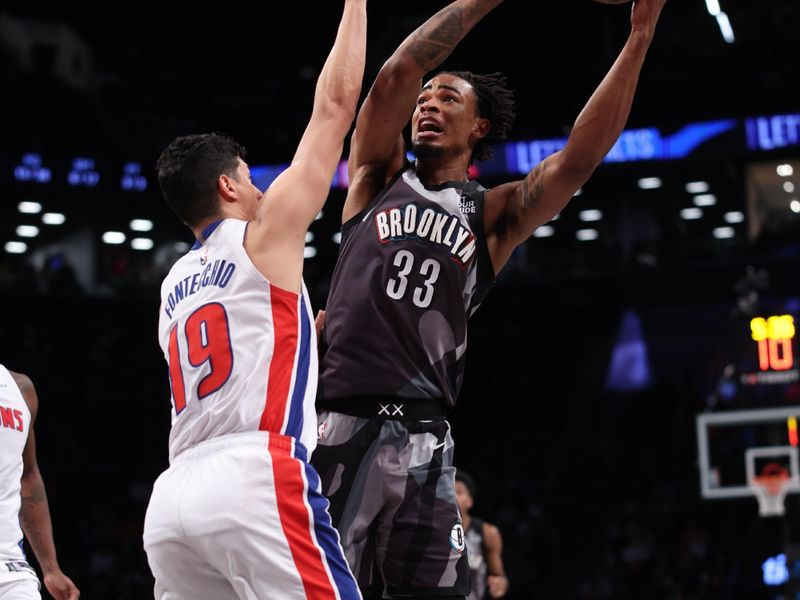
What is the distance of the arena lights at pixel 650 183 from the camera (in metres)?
25.4

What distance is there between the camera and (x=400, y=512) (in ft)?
12.9

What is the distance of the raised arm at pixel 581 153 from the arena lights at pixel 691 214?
23276 millimetres

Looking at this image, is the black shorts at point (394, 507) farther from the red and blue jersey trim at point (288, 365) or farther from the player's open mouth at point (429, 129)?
the player's open mouth at point (429, 129)

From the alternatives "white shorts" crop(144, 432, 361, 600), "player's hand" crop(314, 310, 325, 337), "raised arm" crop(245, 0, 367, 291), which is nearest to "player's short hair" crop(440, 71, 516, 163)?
"raised arm" crop(245, 0, 367, 291)

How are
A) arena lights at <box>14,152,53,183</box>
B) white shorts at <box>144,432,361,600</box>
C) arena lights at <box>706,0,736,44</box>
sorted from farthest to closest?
1. arena lights at <box>14,152,53,183</box>
2. arena lights at <box>706,0,736,44</box>
3. white shorts at <box>144,432,361,600</box>

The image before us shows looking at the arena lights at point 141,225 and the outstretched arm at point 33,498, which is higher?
the arena lights at point 141,225

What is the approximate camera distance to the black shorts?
3912 millimetres

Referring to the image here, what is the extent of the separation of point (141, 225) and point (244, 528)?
78.4 ft

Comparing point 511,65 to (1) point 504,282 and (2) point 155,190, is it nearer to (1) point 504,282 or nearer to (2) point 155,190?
(1) point 504,282

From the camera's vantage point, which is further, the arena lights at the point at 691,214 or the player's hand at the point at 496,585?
the arena lights at the point at 691,214

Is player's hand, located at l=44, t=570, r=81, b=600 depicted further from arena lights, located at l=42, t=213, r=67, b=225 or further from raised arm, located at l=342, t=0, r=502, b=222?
arena lights, located at l=42, t=213, r=67, b=225

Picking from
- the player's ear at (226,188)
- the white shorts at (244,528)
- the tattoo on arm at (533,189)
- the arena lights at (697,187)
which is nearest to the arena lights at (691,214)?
the arena lights at (697,187)

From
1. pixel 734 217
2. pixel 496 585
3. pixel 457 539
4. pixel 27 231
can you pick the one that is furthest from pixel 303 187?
pixel 734 217

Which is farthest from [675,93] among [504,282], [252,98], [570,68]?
[252,98]
